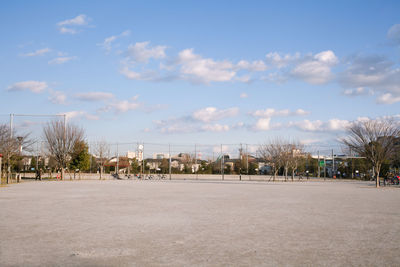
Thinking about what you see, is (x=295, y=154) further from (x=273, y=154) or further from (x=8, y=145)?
(x=8, y=145)

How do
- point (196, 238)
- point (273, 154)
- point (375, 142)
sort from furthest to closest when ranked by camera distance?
point (273, 154) → point (375, 142) → point (196, 238)

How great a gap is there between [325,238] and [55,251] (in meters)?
5.17

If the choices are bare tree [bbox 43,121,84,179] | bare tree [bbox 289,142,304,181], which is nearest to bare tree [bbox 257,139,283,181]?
bare tree [bbox 289,142,304,181]

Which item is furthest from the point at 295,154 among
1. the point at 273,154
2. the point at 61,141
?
the point at 61,141

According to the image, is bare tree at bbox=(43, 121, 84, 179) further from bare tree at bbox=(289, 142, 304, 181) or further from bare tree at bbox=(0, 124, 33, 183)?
bare tree at bbox=(289, 142, 304, 181)

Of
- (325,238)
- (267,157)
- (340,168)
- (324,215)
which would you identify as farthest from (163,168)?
(325,238)

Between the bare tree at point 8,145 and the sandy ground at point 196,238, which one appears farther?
the bare tree at point 8,145

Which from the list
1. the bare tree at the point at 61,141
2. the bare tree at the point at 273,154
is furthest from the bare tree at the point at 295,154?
the bare tree at the point at 61,141

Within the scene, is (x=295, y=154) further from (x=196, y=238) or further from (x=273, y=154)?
(x=196, y=238)

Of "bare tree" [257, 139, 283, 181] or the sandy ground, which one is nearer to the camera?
the sandy ground

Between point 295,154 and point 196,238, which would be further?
point 295,154

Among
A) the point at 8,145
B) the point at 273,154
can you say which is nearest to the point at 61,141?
the point at 8,145

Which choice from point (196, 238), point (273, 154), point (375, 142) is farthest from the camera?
point (273, 154)

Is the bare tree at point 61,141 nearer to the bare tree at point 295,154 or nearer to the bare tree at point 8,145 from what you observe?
the bare tree at point 8,145
